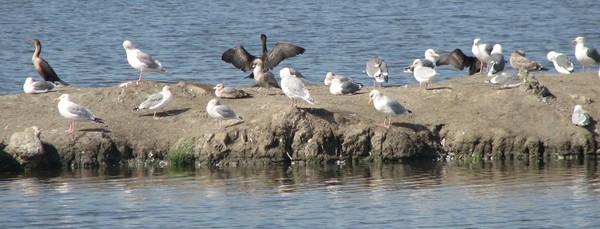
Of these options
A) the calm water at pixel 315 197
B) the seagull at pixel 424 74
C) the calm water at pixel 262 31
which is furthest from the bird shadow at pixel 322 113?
the calm water at pixel 262 31

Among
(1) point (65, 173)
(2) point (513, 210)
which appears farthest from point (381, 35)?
(2) point (513, 210)

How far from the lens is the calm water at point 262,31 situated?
32.8 metres

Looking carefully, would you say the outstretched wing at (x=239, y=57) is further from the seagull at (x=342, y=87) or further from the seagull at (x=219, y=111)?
the seagull at (x=219, y=111)

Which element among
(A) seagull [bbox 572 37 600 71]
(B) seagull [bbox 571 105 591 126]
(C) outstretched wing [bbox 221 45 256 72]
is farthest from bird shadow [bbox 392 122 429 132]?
(A) seagull [bbox 572 37 600 71]

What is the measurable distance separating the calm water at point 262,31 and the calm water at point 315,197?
11.2 meters

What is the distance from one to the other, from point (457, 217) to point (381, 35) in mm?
27623

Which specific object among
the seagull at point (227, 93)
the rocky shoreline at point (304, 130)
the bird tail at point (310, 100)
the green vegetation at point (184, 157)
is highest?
the seagull at point (227, 93)

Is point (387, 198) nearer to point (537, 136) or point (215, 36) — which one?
point (537, 136)

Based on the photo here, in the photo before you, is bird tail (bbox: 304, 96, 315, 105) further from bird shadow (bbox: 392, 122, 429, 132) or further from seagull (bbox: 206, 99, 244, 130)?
bird shadow (bbox: 392, 122, 429, 132)

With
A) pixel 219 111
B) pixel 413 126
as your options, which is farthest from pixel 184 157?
pixel 413 126

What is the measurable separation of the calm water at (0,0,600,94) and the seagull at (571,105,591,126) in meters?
9.86

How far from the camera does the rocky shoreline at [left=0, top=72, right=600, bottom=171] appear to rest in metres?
19.1

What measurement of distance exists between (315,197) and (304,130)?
2.98 metres

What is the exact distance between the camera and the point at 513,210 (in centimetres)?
1509
